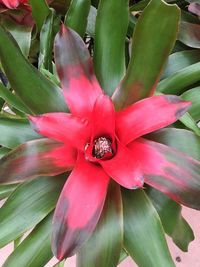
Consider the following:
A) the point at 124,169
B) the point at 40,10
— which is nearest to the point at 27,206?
the point at 124,169

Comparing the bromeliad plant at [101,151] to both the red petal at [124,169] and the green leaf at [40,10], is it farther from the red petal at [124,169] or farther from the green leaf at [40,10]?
the green leaf at [40,10]

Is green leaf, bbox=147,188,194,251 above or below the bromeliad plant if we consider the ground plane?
below

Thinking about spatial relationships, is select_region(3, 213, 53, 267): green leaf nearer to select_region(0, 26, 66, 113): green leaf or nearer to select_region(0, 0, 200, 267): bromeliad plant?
select_region(0, 0, 200, 267): bromeliad plant

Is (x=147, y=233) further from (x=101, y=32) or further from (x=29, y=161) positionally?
(x=101, y=32)

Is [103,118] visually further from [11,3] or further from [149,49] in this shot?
[11,3]

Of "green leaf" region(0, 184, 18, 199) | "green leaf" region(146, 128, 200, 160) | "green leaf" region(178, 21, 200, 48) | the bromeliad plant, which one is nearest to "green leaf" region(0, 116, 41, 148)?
the bromeliad plant

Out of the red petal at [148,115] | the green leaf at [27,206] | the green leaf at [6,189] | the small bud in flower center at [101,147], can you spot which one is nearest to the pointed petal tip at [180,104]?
the red petal at [148,115]

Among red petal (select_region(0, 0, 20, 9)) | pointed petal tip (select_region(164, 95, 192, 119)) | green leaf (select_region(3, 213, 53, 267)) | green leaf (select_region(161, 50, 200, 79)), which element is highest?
red petal (select_region(0, 0, 20, 9))

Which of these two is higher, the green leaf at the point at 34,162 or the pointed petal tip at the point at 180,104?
the pointed petal tip at the point at 180,104
